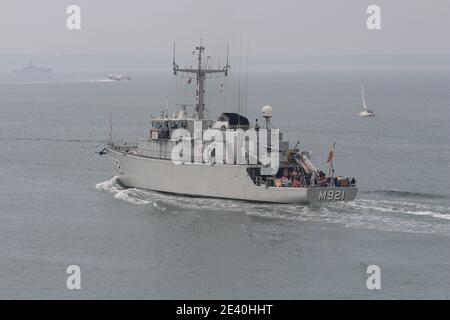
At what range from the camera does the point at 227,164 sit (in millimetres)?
51719

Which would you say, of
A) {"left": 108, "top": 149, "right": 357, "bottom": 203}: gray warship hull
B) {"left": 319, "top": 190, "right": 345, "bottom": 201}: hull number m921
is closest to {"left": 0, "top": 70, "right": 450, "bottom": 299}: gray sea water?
{"left": 108, "top": 149, "right": 357, "bottom": 203}: gray warship hull

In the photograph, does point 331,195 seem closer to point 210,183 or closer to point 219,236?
point 210,183

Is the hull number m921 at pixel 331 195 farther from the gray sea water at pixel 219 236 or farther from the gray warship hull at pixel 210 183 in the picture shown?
the gray sea water at pixel 219 236

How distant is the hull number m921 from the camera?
49438 millimetres

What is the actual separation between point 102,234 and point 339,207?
47.9 ft

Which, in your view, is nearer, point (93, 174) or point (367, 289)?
point (367, 289)

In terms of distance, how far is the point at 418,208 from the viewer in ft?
156

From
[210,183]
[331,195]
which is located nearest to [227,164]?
[210,183]

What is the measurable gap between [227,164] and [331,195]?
7.08 m

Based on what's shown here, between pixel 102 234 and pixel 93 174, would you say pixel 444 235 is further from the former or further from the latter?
pixel 93 174

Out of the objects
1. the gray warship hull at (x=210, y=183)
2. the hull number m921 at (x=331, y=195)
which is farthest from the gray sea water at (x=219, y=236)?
the hull number m921 at (x=331, y=195)

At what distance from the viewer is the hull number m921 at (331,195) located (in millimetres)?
49438
